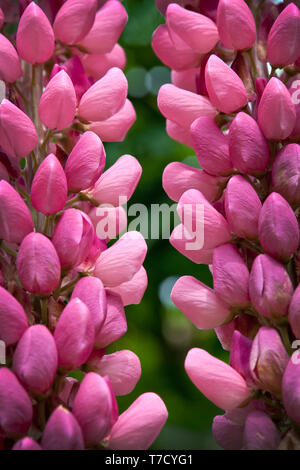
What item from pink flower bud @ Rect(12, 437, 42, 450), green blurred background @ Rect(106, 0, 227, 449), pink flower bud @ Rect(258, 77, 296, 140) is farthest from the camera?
green blurred background @ Rect(106, 0, 227, 449)

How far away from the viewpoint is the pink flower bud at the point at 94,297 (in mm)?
583

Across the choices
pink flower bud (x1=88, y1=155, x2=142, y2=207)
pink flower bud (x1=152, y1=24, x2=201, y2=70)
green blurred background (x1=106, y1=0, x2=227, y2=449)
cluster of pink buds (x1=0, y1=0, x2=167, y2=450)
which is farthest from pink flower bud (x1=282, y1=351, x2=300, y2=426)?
green blurred background (x1=106, y1=0, x2=227, y2=449)

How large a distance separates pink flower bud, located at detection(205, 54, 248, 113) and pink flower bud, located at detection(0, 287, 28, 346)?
25 cm

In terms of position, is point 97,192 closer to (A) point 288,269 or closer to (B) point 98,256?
(B) point 98,256

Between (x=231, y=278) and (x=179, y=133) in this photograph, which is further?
(x=179, y=133)

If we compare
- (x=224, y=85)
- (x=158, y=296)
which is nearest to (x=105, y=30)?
(x=224, y=85)

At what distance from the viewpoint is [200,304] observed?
0.63m

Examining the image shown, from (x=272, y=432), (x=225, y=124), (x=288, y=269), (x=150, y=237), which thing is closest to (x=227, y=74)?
(x=225, y=124)

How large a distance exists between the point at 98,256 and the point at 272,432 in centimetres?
21

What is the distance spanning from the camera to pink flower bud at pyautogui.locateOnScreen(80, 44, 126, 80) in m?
0.76

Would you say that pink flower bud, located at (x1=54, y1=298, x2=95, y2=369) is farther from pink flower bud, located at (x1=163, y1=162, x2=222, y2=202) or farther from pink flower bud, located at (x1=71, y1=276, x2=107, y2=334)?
pink flower bud, located at (x1=163, y1=162, x2=222, y2=202)

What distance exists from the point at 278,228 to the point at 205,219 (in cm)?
7

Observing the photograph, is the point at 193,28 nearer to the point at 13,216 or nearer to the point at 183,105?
the point at 183,105

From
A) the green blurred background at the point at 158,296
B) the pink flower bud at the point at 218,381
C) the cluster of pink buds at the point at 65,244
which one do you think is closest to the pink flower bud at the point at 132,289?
the cluster of pink buds at the point at 65,244
